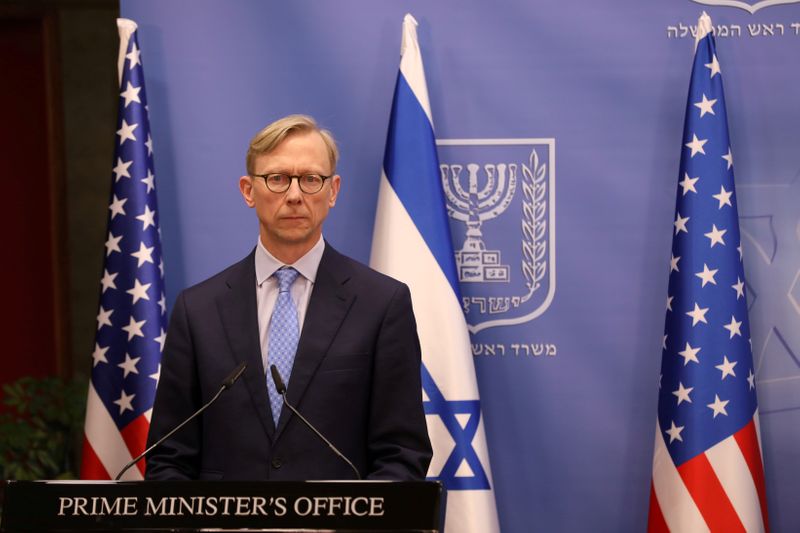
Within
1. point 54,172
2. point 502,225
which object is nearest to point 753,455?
point 502,225

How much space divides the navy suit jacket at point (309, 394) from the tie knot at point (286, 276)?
67mm

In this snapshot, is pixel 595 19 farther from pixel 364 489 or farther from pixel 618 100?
pixel 364 489

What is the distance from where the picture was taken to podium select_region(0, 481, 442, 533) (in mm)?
1804

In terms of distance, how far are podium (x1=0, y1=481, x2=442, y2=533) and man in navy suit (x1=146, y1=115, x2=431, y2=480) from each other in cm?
47

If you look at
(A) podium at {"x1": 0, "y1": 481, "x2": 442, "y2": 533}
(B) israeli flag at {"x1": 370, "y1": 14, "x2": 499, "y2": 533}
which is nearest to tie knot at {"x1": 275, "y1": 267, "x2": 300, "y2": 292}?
(A) podium at {"x1": 0, "y1": 481, "x2": 442, "y2": 533}

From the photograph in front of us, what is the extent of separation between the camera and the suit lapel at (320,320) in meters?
2.35

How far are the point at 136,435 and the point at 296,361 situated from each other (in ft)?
4.42

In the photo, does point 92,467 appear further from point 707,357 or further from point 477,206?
point 707,357

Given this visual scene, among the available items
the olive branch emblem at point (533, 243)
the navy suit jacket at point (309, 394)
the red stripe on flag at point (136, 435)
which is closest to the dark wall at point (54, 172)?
the red stripe on flag at point (136, 435)

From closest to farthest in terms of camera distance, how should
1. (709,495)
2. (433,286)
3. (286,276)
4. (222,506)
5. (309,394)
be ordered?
(222,506) → (309,394) → (286,276) → (709,495) → (433,286)

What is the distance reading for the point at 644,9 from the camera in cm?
358

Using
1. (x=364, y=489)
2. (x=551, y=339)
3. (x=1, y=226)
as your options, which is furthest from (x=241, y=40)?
(x=1, y=226)

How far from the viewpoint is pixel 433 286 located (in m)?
3.41

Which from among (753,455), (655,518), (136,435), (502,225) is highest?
(502,225)
